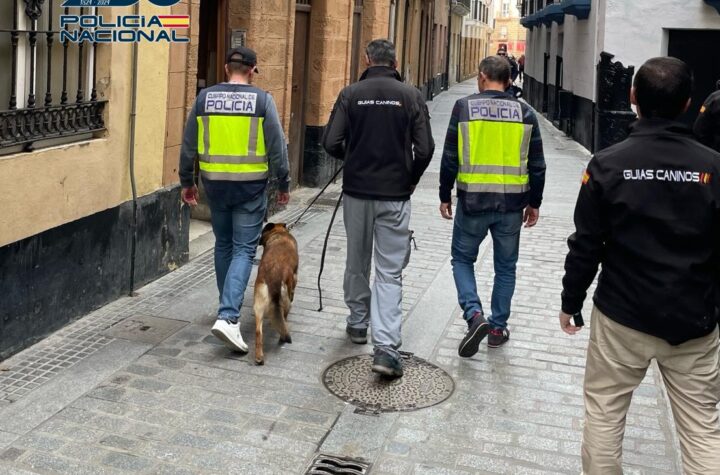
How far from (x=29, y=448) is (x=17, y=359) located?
1.29 m

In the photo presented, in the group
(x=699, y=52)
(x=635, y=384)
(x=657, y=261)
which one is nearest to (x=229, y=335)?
(x=635, y=384)

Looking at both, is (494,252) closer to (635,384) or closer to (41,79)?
(635,384)

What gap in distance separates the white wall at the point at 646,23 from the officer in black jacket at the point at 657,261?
1348cm

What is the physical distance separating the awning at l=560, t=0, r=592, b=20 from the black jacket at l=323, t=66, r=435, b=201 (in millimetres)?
13591

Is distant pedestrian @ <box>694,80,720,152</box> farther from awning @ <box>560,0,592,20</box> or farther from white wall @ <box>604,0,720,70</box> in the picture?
awning @ <box>560,0,592,20</box>

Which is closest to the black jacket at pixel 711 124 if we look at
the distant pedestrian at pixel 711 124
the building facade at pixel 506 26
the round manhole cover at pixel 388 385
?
the distant pedestrian at pixel 711 124

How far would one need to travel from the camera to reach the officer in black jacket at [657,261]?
3.17 m

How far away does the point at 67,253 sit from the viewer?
5.93 m

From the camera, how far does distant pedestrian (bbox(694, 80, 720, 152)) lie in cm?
586

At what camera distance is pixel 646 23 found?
15891mm

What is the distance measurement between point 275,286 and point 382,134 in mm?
1185

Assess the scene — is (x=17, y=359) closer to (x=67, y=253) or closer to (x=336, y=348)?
(x=67, y=253)

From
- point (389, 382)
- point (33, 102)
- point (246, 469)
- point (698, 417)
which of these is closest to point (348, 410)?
point (389, 382)

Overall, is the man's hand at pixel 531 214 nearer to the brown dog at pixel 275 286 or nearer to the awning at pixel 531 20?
the brown dog at pixel 275 286
